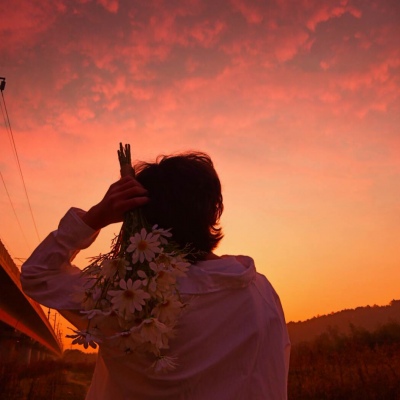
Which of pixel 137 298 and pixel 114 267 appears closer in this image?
pixel 137 298

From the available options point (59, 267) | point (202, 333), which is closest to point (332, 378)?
point (202, 333)

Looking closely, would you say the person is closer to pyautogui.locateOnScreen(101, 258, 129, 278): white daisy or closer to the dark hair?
the dark hair

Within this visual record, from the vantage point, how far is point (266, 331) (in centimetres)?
174

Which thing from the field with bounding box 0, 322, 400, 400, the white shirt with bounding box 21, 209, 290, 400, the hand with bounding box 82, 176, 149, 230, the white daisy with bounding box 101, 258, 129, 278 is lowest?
the field with bounding box 0, 322, 400, 400

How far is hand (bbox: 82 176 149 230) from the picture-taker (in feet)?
5.62

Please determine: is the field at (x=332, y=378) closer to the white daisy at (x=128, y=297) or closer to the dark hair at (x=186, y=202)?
the dark hair at (x=186, y=202)

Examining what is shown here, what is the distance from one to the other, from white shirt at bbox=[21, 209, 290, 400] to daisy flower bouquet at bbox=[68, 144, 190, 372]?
0.28ft

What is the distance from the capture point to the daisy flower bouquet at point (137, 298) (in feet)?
4.81

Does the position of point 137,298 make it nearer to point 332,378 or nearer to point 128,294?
point 128,294

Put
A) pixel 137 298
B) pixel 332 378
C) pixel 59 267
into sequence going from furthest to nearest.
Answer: pixel 332 378
pixel 59 267
pixel 137 298

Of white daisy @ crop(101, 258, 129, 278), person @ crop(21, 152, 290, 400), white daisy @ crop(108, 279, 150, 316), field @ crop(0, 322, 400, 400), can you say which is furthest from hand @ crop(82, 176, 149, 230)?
field @ crop(0, 322, 400, 400)

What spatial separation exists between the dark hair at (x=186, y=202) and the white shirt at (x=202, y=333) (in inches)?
5.3

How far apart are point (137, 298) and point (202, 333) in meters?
0.34

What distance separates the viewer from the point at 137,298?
1501mm
